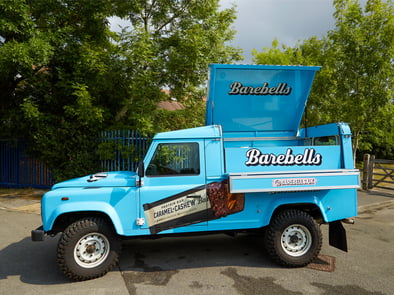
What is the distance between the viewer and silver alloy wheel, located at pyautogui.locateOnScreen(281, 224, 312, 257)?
4417 mm

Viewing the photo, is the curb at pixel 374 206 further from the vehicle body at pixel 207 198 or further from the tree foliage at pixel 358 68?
the vehicle body at pixel 207 198

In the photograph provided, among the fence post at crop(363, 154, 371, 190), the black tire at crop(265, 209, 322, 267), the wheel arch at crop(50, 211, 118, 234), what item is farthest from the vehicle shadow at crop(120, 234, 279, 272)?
the fence post at crop(363, 154, 371, 190)

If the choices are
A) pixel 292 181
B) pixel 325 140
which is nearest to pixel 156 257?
pixel 292 181

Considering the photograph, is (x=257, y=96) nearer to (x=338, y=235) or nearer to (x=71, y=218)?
(x=338, y=235)

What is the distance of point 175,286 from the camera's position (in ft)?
12.4

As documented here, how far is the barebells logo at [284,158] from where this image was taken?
4.25 meters

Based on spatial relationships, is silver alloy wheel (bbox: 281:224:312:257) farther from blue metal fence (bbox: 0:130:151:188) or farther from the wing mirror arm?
blue metal fence (bbox: 0:130:151:188)

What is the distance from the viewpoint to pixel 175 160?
434 cm

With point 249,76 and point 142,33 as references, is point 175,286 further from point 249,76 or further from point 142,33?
point 142,33

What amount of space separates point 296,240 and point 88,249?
3.14m

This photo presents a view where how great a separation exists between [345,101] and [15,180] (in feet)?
45.0

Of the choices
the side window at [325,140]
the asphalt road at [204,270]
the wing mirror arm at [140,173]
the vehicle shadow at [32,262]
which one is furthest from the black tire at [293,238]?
the vehicle shadow at [32,262]

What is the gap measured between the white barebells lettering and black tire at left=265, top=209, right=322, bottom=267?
Result: 86.6 inches

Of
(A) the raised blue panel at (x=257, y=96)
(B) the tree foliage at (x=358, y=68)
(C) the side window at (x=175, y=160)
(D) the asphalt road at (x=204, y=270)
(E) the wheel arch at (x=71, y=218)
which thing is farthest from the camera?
(B) the tree foliage at (x=358, y=68)
